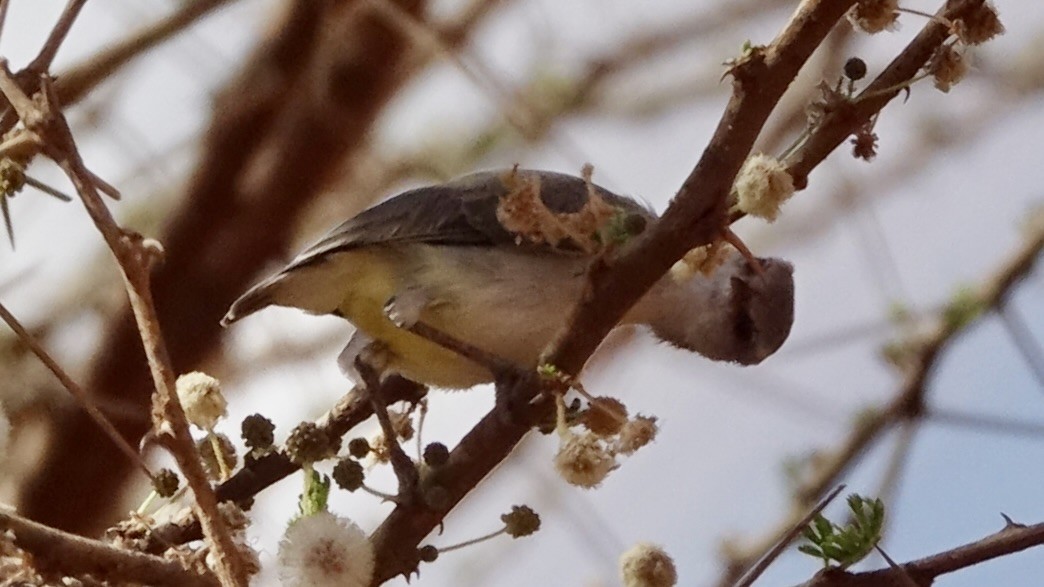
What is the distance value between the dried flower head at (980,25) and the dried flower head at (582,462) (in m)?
0.44

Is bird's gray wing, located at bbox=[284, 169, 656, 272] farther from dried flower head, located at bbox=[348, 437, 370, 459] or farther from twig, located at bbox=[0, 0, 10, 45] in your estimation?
twig, located at bbox=[0, 0, 10, 45]

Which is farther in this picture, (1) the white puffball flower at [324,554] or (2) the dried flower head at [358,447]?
(2) the dried flower head at [358,447]

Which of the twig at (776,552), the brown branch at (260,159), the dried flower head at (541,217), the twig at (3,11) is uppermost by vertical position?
the brown branch at (260,159)

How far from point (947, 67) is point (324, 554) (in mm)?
618

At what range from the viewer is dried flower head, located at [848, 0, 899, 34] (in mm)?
975

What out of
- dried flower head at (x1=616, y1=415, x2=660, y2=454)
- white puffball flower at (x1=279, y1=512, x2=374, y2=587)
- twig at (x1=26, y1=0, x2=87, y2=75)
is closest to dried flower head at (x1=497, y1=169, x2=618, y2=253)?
dried flower head at (x1=616, y1=415, x2=660, y2=454)

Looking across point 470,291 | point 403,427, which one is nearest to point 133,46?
point 470,291

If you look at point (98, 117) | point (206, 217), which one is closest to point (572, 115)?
point (206, 217)

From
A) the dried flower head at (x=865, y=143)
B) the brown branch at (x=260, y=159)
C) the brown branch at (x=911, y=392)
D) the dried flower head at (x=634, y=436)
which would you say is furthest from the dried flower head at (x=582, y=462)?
the brown branch at (x=260, y=159)

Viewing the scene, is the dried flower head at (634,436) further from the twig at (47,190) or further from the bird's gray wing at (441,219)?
the bird's gray wing at (441,219)

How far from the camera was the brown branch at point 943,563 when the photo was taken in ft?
3.32

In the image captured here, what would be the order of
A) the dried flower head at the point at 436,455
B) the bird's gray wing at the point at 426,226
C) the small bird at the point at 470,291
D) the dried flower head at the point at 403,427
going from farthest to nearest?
the bird's gray wing at the point at 426,226, the small bird at the point at 470,291, the dried flower head at the point at 403,427, the dried flower head at the point at 436,455

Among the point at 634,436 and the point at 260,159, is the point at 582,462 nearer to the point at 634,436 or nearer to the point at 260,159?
the point at 634,436

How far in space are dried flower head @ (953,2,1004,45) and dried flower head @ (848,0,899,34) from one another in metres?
0.07
